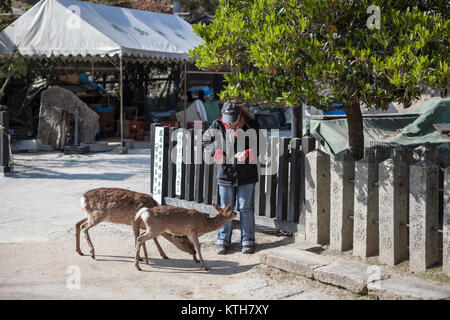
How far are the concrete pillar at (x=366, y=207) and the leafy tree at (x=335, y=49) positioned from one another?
77 centimetres

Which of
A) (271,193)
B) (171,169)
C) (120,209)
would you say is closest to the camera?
(120,209)

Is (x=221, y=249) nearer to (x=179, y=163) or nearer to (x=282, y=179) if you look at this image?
(x=282, y=179)

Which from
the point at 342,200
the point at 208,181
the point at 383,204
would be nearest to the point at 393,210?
the point at 383,204

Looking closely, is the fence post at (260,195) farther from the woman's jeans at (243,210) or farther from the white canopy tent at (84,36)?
the white canopy tent at (84,36)

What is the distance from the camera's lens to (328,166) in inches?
258

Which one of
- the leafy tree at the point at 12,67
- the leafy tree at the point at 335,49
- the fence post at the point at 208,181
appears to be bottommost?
the fence post at the point at 208,181

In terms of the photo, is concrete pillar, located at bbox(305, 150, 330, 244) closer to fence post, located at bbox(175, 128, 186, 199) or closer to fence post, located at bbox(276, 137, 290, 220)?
fence post, located at bbox(276, 137, 290, 220)

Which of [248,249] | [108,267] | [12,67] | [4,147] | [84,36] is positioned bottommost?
[108,267]

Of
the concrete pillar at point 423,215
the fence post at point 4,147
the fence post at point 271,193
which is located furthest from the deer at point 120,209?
the fence post at point 4,147

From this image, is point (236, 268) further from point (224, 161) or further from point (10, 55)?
point (10, 55)

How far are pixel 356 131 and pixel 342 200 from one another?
930mm

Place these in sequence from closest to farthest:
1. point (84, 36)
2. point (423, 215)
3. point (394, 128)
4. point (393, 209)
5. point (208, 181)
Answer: point (423, 215) < point (393, 209) < point (208, 181) < point (394, 128) < point (84, 36)

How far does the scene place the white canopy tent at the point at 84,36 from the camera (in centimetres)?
1533

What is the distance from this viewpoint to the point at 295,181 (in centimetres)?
688
